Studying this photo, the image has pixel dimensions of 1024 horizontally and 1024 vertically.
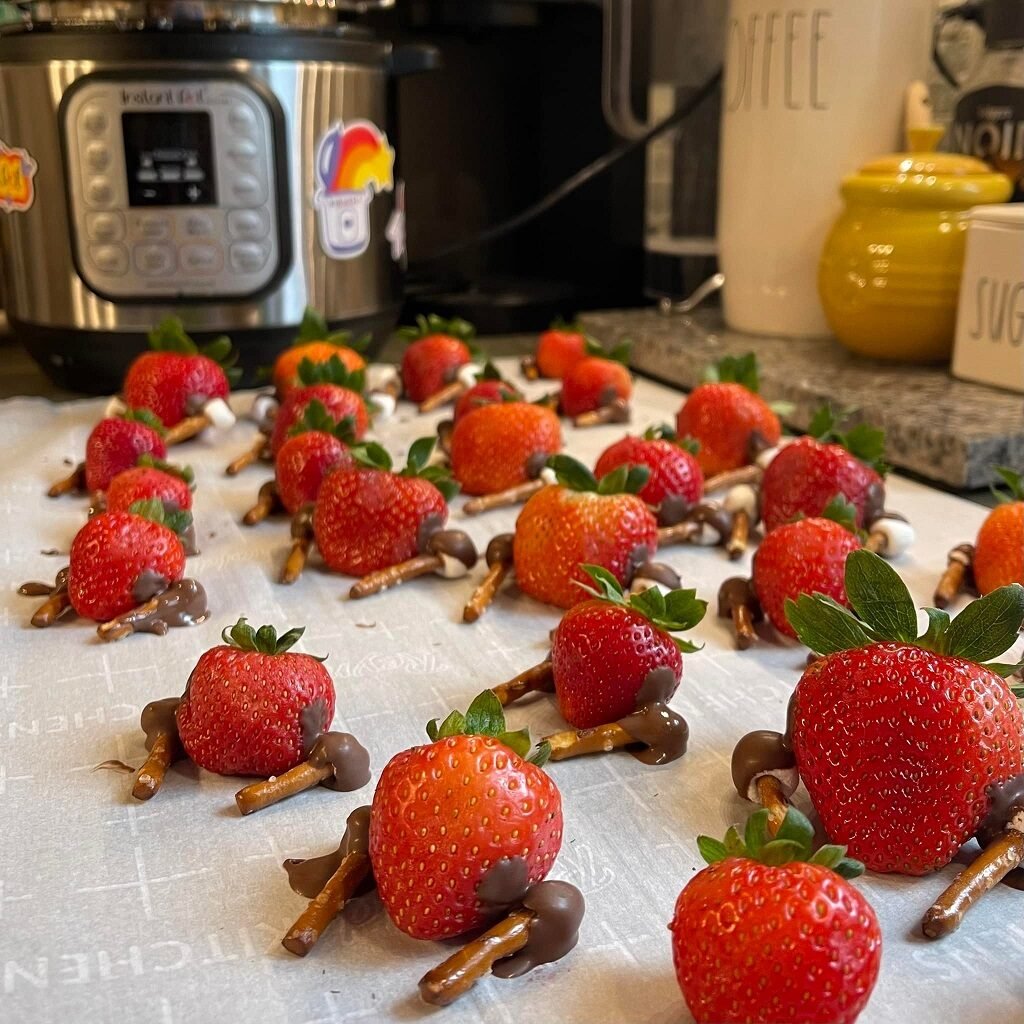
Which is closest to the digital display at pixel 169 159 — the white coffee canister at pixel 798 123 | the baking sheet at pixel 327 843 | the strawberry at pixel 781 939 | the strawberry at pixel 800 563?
the baking sheet at pixel 327 843

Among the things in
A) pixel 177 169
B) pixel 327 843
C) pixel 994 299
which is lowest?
pixel 327 843

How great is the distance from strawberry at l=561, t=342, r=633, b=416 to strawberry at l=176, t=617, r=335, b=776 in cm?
64

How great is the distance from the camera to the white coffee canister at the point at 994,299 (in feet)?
3.40

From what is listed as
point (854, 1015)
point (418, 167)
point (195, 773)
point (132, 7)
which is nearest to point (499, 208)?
point (418, 167)

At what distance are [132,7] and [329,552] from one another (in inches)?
24.0

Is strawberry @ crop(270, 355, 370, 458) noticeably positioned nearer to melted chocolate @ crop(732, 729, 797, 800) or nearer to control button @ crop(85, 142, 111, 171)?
control button @ crop(85, 142, 111, 171)

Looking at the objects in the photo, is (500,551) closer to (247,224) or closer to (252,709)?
(252,709)

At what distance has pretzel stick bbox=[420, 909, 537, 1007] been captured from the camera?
15.5 inches

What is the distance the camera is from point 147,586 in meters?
0.70

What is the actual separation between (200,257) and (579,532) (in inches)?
23.6

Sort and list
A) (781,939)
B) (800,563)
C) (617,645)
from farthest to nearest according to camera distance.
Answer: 1. (800,563)
2. (617,645)
3. (781,939)

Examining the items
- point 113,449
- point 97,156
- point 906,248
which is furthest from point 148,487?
point 906,248

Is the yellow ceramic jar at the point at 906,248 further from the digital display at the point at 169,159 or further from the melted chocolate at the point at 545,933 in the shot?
the melted chocolate at the point at 545,933

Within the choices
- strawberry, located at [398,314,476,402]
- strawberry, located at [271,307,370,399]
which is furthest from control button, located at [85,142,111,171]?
strawberry, located at [398,314,476,402]
